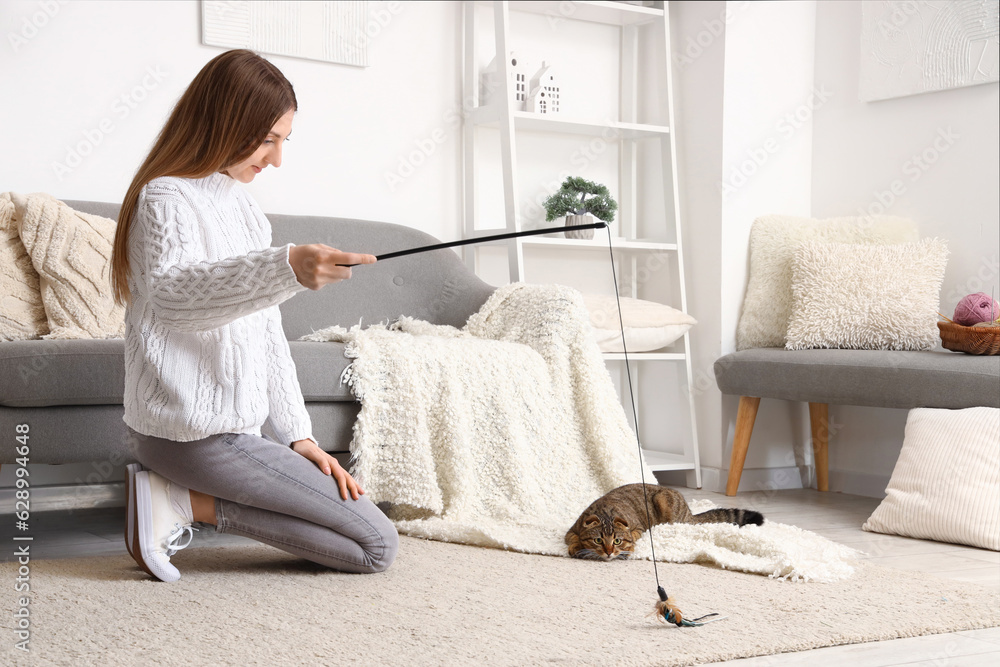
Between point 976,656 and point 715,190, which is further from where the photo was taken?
point 715,190

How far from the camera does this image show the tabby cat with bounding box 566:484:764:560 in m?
1.98

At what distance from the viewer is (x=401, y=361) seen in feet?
7.62

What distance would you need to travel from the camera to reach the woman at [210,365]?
1.63 m

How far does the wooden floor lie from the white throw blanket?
0.23 meters

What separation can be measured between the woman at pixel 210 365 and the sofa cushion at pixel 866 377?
1471 mm

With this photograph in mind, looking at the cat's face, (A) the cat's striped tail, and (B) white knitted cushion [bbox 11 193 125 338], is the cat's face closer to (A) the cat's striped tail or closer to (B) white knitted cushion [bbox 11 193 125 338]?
(A) the cat's striped tail

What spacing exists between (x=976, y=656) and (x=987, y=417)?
1.07 meters

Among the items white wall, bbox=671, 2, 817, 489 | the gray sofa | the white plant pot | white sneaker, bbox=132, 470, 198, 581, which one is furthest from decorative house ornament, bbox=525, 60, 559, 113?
white sneaker, bbox=132, 470, 198, 581

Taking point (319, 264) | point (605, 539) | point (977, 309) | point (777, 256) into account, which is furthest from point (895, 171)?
point (319, 264)

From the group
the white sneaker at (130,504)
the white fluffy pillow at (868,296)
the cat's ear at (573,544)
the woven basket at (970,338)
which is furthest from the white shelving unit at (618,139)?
the white sneaker at (130,504)

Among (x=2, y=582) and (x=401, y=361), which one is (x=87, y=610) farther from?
(x=401, y=361)

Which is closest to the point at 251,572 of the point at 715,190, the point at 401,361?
the point at 401,361

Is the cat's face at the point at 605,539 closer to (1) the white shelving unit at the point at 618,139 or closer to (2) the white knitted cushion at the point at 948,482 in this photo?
A: (2) the white knitted cushion at the point at 948,482

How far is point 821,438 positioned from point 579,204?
1144 millimetres
